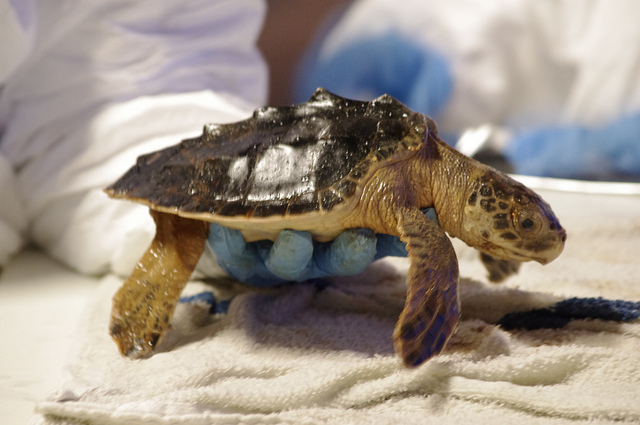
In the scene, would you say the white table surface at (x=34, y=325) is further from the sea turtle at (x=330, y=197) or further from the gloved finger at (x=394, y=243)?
the gloved finger at (x=394, y=243)

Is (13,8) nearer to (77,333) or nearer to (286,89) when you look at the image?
(77,333)

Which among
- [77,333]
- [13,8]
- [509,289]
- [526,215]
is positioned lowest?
[77,333]

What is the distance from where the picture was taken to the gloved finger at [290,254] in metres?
0.70

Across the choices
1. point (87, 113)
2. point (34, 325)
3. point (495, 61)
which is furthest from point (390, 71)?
point (34, 325)

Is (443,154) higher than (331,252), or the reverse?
(443,154)

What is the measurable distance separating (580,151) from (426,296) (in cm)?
153

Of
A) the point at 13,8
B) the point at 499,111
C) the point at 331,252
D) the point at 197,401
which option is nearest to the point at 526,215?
the point at 331,252

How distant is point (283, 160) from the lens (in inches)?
27.8

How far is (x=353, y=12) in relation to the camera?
7.57 feet

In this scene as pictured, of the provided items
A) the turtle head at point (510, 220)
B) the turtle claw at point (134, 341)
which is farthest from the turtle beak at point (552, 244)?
the turtle claw at point (134, 341)

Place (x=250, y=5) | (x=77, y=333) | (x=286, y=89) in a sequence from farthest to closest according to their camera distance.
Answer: (x=286, y=89) < (x=250, y=5) < (x=77, y=333)

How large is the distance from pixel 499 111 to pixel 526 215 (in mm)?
1662

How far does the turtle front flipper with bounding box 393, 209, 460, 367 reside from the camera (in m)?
0.58

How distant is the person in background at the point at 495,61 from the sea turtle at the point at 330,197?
133 cm
